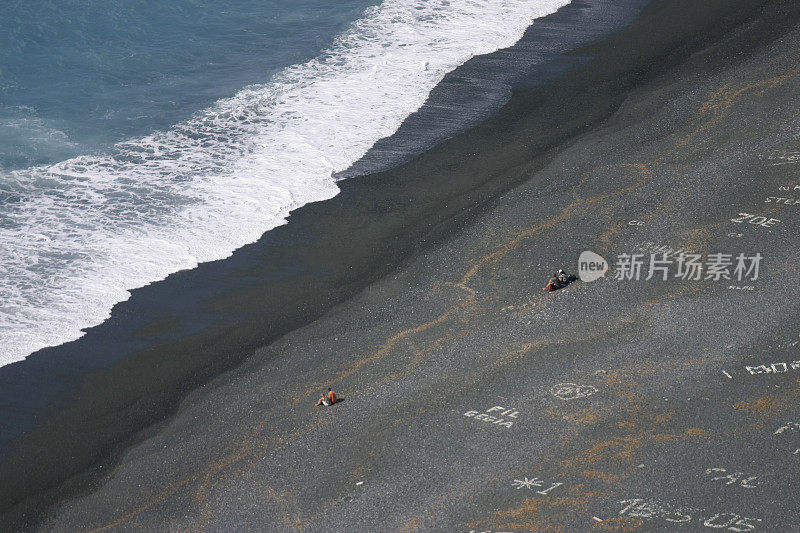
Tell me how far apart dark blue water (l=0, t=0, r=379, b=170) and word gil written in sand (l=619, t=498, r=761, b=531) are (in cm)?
3051

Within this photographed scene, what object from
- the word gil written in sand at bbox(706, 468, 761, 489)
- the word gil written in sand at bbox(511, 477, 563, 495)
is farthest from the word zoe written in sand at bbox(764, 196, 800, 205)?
the word gil written in sand at bbox(511, 477, 563, 495)

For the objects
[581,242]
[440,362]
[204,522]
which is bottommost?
[204,522]

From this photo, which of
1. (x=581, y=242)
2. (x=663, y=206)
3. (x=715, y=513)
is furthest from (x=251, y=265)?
(x=715, y=513)

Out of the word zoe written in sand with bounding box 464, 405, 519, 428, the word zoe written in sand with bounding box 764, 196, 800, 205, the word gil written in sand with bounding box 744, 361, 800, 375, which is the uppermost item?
the word zoe written in sand with bounding box 764, 196, 800, 205

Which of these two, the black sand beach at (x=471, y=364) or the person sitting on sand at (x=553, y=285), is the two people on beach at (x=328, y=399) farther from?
the person sitting on sand at (x=553, y=285)

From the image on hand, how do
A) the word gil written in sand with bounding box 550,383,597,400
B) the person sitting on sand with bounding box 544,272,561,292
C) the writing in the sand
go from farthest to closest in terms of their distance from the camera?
1. the writing in the sand
2. the person sitting on sand with bounding box 544,272,561,292
3. the word gil written in sand with bounding box 550,383,597,400

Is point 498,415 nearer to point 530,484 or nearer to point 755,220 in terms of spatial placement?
point 530,484

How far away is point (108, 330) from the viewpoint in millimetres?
27844

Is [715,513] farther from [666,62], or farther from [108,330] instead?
[666,62]

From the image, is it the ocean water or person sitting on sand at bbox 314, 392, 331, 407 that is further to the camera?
the ocean water

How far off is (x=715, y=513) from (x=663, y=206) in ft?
46.4

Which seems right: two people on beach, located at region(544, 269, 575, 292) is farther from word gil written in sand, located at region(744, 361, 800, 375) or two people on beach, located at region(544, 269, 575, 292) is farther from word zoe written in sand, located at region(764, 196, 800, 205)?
word zoe written in sand, located at region(764, 196, 800, 205)

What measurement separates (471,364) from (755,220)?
11.8 m

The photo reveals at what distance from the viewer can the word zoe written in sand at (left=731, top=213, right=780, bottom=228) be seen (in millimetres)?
28375
